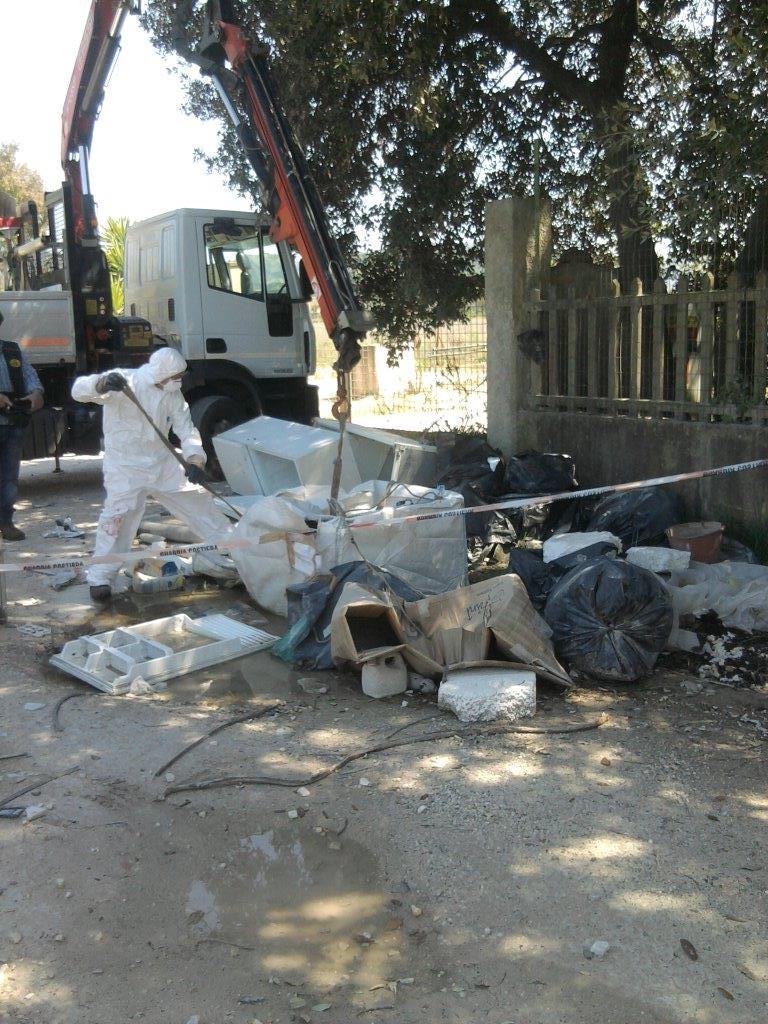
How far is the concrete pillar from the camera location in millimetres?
8906

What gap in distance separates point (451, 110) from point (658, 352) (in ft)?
12.1

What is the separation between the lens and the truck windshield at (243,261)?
10156 mm

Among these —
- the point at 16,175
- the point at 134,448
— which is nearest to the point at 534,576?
the point at 134,448

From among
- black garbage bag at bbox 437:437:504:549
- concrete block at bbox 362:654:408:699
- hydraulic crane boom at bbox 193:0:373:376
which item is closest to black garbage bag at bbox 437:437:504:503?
black garbage bag at bbox 437:437:504:549

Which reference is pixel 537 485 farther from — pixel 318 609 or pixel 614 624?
pixel 318 609

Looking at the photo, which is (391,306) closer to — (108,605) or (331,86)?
(331,86)

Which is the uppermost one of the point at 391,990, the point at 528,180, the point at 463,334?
the point at 528,180

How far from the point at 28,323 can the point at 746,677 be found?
7.82m

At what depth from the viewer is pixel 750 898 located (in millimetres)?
3027

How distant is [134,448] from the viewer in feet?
21.3

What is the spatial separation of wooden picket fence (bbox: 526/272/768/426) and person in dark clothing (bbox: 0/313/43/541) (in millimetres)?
4481

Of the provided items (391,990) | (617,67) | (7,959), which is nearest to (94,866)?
(7,959)

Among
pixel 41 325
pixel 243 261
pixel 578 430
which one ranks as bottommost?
pixel 578 430

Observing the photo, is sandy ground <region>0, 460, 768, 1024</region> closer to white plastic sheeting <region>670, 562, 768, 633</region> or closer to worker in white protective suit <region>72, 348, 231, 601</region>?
white plastic sheeting <region>670, 562, 768, 633</region>
